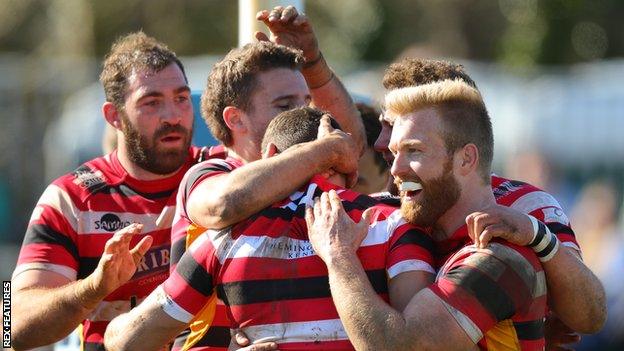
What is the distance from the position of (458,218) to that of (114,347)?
1336mm

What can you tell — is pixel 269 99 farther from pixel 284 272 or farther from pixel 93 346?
pixel 93 346

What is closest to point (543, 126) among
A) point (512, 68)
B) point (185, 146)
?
point (512, 68)

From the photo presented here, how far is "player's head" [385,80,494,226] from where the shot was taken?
15.0 feet

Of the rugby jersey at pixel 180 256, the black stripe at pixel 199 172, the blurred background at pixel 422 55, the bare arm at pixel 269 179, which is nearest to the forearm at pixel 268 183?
the bare arm at pixel 269 179

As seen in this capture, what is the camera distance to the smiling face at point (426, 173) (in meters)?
4.57

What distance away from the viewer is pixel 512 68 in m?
19.0

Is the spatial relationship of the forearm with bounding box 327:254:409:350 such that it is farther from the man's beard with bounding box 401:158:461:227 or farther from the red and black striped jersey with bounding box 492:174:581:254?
the red and black striped jersey with bounding box 492:174:581:254

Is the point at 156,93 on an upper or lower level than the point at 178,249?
upper

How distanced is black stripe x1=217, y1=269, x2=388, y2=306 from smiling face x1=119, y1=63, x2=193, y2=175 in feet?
6.94

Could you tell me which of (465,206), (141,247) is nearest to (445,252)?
(465,206)

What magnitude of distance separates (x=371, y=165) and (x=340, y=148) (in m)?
2.32

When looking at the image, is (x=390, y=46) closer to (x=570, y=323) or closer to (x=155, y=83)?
(x=155, y=83)

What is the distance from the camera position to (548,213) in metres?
5.05

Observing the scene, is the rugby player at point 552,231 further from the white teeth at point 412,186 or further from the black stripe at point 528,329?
the white teeth at point 412,186
